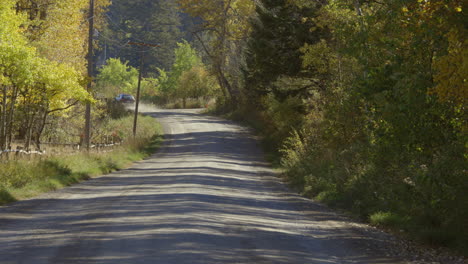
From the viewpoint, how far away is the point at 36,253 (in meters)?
10.2

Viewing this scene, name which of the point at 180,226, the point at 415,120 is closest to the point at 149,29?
the point at 180,226

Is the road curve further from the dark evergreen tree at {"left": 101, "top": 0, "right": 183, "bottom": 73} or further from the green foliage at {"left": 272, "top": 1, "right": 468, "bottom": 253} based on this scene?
the dark evergreen tree at {"left": 101, "top": 0, "right": 183, "bottom": 73}

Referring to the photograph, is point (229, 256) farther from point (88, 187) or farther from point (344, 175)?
point (88, 187)

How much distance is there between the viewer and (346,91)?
20.1 metres

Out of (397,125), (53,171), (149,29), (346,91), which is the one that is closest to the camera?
(397,125)

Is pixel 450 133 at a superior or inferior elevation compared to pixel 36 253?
superior

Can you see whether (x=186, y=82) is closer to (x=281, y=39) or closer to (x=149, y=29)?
(x=149, y=29)

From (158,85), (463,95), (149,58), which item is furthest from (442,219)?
(149,58)

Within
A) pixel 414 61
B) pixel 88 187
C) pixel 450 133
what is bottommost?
pixel 88 187

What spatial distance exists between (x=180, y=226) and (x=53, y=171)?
40.3 feet

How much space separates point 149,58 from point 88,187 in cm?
11140

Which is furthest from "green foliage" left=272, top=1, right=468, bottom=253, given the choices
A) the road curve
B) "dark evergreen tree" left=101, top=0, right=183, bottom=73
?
"dark evergreen tree" left=101, top=0, right=183, bottom=73

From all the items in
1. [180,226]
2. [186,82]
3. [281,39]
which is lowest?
[180,226]

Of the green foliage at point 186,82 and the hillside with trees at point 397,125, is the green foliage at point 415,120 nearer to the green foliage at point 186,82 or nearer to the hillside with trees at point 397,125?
the hillside with trees at point 397,125
